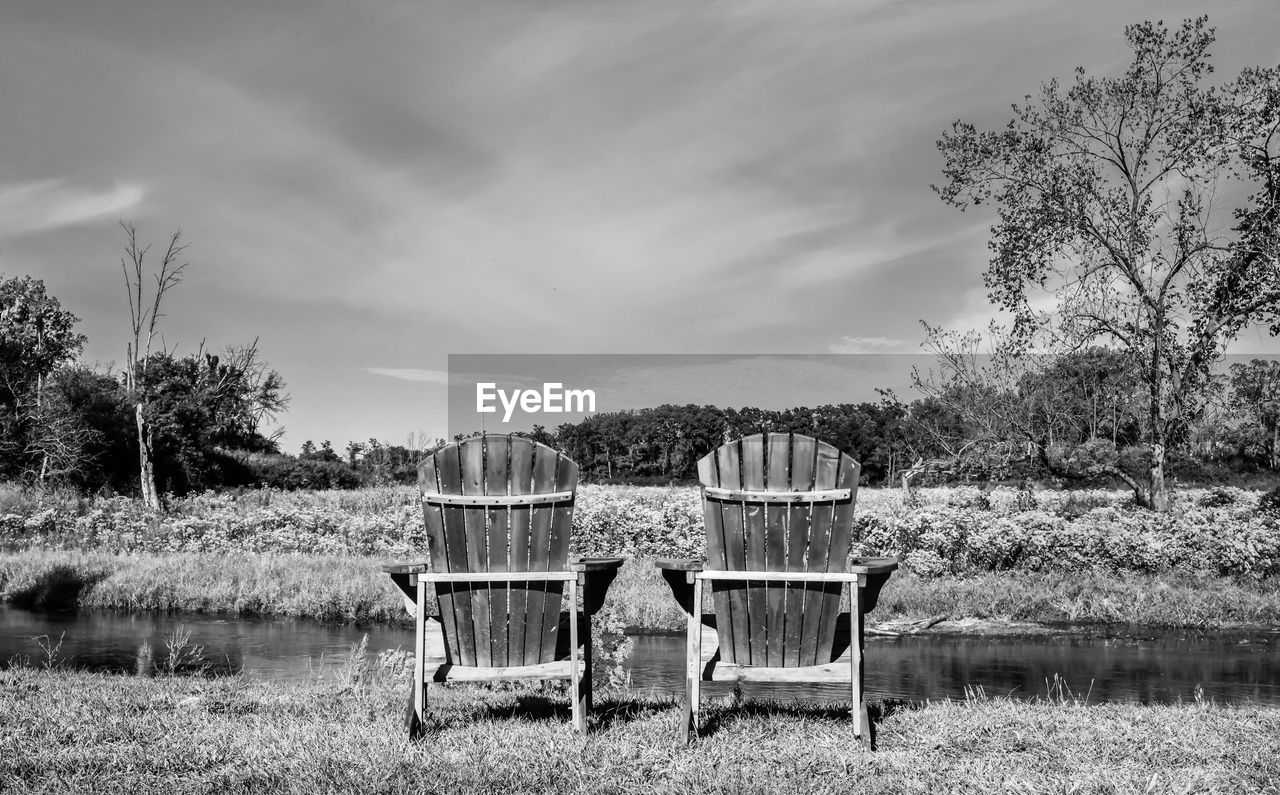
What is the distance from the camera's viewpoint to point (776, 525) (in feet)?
13.5

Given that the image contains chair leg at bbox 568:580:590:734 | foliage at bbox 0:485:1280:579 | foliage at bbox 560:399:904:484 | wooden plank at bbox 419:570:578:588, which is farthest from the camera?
foliage at bbox 560:399:904:484

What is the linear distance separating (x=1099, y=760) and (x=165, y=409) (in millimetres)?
33847

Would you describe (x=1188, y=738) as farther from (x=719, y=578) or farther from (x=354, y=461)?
(x=354, y=461)

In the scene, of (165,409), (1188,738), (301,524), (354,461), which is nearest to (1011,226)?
(301,524)

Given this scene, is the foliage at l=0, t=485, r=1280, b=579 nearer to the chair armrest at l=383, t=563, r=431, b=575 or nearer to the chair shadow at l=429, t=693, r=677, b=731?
the chair shadow at l=429, t=693, r=677, b=731

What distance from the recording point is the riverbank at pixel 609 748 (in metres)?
3.13

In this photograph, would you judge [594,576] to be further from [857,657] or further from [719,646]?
[857,657]

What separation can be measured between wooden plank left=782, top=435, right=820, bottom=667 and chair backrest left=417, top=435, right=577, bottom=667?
3.13ft

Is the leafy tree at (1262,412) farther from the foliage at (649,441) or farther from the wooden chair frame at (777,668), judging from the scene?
the wooden chair frame at (777,668)

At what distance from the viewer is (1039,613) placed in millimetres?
10570

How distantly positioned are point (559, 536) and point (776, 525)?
3.12ft

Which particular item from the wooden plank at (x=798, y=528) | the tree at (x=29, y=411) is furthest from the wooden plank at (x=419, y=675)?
the tree at (x=29, y=411)

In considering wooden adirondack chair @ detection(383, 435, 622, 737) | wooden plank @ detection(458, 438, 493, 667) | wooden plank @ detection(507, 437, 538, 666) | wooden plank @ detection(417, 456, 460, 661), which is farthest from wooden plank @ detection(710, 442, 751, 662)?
wooden plank @ detection(417, 456, 460, 661)

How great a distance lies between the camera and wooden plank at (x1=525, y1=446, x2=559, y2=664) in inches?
167
